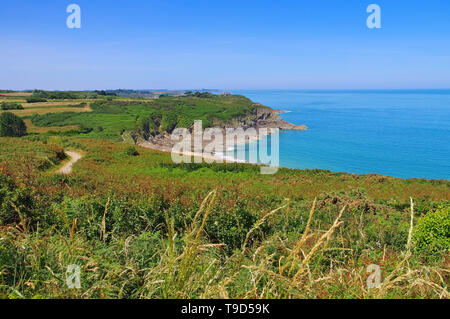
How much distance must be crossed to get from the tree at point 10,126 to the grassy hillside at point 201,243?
34171 millimetres

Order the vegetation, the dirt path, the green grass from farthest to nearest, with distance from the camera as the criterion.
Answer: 1. the vegetation
2. the green grass
3. the dirt path

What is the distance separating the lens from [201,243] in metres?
4.08

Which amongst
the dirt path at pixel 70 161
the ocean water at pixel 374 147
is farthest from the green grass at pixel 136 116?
the dirt path at pixel 70 161

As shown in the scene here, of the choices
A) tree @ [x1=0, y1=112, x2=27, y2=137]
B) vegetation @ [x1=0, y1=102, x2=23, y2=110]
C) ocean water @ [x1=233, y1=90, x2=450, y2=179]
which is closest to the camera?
tree @ [x1=0, y1=112, x2=27, y2=137]

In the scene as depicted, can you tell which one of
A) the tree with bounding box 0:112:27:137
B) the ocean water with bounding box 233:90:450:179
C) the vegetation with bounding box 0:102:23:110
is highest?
the vegetation with bounding box 0:102:23:110

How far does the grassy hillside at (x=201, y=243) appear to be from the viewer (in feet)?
5.72

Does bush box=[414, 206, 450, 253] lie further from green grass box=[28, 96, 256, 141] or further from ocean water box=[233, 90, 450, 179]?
green grass box=[28, 96, 256, 141]

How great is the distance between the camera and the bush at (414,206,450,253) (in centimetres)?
752

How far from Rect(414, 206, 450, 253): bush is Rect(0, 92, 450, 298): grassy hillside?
32mm

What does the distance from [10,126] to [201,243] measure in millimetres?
65803

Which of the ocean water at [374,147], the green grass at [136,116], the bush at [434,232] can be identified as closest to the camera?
the bush at [434,232]

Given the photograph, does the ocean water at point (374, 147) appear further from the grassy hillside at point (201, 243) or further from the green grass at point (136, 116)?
Answer: the grassy hillside at point (201, 243)

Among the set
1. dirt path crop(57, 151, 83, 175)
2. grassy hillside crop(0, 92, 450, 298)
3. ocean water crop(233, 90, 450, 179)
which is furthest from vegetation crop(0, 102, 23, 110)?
ocean water crop(233, 90, 450, 179)
